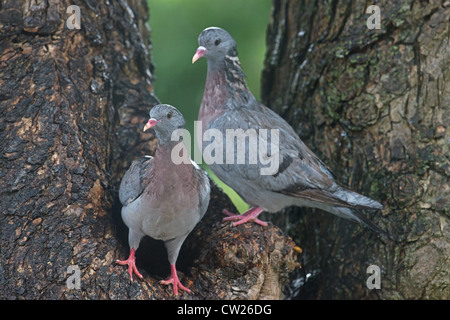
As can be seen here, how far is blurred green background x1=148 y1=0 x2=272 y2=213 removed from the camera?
290 inches

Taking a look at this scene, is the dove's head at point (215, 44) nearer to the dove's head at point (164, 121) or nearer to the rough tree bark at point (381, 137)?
the rough tree bark at point (381, 137)

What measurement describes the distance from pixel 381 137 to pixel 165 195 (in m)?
1.96

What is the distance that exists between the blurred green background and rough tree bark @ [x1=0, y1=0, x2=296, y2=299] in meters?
2.24

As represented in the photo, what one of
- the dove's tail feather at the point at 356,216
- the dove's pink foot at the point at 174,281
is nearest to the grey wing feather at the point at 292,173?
the dove's tail feather at the point at 356,216

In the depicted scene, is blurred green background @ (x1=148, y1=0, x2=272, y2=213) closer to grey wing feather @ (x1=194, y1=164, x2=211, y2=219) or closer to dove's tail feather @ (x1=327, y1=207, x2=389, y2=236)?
dove's tail feather @ (x1=327, y1=207, x2=389, y2=236)

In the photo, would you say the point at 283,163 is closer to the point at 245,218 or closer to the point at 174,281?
the point at 245,218

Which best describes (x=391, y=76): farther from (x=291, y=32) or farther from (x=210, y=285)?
(x=210, y=285)

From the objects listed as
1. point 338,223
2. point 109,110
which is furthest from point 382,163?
point 109,110

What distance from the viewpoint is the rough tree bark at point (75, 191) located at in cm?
409

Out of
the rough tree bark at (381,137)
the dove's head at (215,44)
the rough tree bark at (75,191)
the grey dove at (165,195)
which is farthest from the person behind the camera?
the dove's head at (215,44)

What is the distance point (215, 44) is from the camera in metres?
5.18

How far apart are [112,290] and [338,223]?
2.18m

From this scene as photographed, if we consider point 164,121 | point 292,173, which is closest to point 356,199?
point 292,173

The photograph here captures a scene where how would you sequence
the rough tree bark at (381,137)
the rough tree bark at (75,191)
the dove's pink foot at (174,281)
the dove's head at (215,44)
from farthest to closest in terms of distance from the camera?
1. the dove's head at (215,44)
2. the rough tree bark at (381,137)
3. the dove's pink foot at (174,281)
4. the rough tree bark at (75,191)
